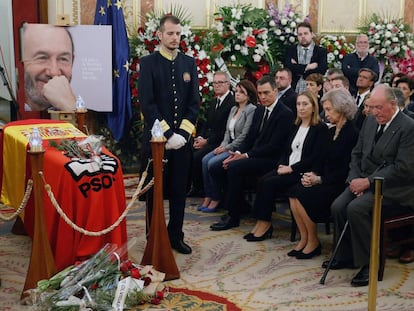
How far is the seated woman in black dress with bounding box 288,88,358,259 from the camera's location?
5.08 metres

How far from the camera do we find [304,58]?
8391 millimetres

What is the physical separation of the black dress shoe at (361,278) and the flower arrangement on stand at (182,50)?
13.3 ft

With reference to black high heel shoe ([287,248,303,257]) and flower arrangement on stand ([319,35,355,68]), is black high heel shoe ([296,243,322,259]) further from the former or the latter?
flower arrangement on stand ([319,35,355,68])

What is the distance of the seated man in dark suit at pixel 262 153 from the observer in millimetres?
5922

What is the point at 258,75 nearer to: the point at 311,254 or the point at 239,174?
the point at 239,174

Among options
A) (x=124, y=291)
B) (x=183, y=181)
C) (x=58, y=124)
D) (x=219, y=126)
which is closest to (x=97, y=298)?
(x=124, y=291)

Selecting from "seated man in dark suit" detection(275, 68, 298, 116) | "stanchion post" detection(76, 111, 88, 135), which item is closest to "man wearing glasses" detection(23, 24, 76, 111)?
"stanchion post" detection(76, 111, 88, 135)

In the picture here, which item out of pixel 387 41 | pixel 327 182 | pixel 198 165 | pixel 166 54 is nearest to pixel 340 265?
pixel 327 182

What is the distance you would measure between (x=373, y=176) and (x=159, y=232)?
1.65m

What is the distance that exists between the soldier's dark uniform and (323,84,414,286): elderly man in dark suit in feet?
4.06

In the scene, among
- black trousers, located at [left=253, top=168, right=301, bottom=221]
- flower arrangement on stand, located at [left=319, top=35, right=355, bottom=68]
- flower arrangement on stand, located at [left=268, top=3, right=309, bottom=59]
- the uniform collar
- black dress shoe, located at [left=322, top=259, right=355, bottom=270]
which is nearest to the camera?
black dress shoe, located at [left=322, top=259, right=355, bottom=270]

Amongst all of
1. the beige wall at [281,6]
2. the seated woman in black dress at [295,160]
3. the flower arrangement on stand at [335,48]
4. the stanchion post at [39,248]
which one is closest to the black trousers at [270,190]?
the seated woman in black dress at [295,160]

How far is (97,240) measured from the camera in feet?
14.4

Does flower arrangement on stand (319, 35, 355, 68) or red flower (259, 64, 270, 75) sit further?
flower arrangement on stand (319, 35, 355, 68)
